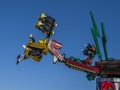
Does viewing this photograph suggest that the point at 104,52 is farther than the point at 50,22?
Yes

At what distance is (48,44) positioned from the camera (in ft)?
122

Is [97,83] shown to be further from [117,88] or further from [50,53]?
[50,53]

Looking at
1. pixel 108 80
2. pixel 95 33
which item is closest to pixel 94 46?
pixel 95 33

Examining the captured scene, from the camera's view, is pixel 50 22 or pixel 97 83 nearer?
pixel 50 22

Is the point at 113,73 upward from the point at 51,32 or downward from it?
downward

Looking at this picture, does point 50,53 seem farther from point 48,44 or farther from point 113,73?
point 113,73

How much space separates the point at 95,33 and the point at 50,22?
8037 millimetres

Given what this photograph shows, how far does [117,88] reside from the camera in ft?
139

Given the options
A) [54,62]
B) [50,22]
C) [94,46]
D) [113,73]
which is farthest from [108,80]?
[50,22]

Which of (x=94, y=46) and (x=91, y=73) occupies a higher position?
(x=94, y=46)

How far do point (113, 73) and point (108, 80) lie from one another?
1.34m

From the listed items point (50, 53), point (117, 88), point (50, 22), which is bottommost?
point (117, 88)

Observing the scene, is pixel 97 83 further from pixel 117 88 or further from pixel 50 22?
pixel 50 22

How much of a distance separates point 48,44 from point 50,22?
237cm
